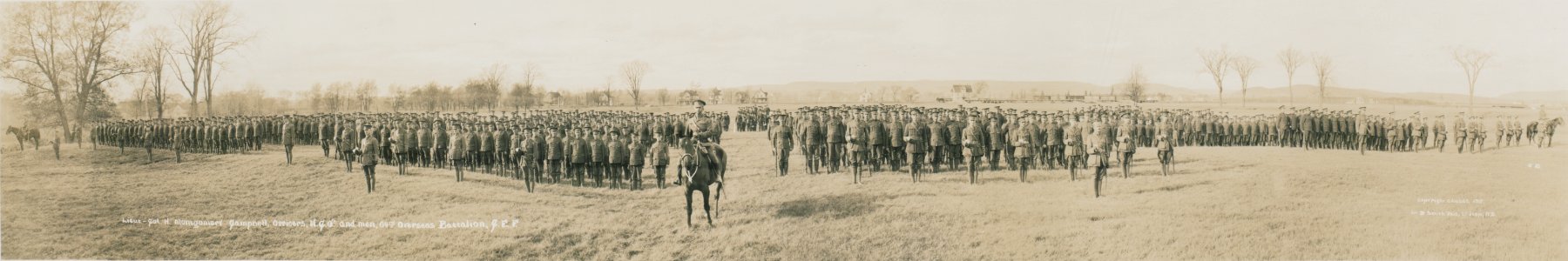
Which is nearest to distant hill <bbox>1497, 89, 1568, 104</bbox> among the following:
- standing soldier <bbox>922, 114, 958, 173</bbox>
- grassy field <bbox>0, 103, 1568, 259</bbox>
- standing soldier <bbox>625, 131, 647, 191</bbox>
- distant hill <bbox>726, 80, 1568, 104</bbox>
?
distant hill <bbox>726, 80, 1568, 104</bbox>

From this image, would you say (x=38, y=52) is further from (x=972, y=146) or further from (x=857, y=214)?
(x=972, y=146)

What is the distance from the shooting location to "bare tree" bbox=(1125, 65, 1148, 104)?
7569 millimetres

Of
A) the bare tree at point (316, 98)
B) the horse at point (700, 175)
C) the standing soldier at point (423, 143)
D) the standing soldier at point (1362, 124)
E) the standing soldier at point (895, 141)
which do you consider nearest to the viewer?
the horse at point (700, 175)

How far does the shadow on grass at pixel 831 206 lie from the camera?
6.48m

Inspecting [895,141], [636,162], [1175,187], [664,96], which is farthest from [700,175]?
[1175,187]

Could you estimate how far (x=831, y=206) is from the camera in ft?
22.0

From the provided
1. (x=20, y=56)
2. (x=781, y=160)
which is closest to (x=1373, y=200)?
(x=781, y=160)

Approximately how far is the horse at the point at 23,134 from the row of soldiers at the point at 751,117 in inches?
366

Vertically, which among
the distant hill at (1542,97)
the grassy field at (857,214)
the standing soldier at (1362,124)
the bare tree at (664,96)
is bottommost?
the grassy field at (857,214)

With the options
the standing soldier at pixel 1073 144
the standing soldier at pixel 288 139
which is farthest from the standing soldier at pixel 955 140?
the standing soldier at pixel 288 139

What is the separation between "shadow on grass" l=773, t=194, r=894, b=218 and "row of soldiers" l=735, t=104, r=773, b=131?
16.8 ft

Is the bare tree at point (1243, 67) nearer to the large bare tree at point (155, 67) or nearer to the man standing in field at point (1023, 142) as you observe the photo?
the man standing in field at point (1023, 142)

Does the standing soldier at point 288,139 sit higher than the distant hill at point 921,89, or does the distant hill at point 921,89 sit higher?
the distant hill at point 921,89

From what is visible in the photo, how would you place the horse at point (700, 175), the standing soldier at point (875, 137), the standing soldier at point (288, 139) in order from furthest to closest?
1. the standing soldier at point (288, 139)
2. the standing soldier at point (875, 137)
3. the horse at point (700, 175)
